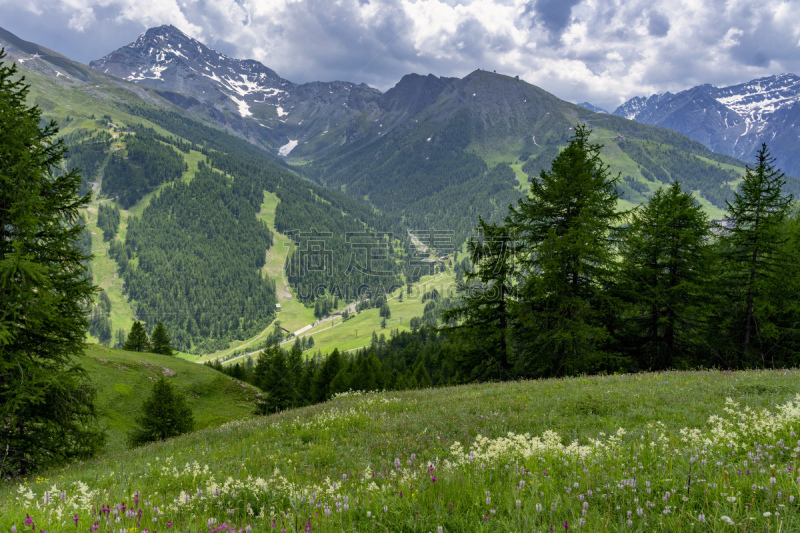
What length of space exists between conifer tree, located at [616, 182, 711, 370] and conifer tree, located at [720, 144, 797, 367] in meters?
2.37

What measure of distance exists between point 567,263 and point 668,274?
9.29m

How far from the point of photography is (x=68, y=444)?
14117 mm

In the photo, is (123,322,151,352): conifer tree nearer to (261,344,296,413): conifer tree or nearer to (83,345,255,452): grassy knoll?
(83,345,255,452): grassy knoll

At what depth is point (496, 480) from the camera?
177 inches

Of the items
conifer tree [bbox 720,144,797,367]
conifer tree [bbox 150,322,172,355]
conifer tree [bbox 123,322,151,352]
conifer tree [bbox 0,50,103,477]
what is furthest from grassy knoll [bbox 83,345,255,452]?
conifer tree [bbox 720,144,797,367]

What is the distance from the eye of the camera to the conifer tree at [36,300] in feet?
38.9

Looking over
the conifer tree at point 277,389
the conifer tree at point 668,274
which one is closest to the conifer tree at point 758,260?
the conifer tree at point 668,274

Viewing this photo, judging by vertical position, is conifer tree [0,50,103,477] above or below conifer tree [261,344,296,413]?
above

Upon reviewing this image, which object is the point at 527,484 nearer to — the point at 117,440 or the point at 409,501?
the point at 409,501

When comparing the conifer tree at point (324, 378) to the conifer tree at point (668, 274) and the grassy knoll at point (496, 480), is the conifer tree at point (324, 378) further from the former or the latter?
the grassy knoll at point (496, 480)

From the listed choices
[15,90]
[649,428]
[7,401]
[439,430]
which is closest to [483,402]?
[439,430]

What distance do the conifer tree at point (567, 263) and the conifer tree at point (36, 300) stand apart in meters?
21.2

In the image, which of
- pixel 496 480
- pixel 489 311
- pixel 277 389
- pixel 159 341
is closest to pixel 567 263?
pixel 489 311

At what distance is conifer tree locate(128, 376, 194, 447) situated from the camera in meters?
33.2
